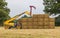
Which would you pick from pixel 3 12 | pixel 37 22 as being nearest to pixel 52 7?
pixel 3 12

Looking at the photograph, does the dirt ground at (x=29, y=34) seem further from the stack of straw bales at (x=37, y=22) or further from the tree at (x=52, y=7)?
the tree at (x=52, y=7)

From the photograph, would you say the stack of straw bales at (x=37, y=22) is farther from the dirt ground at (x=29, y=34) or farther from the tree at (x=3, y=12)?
the tree at (x=3, y=12)

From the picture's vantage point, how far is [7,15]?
45375 mm

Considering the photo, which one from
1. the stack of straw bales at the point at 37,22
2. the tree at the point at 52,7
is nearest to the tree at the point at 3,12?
the tree at the point at 52,7

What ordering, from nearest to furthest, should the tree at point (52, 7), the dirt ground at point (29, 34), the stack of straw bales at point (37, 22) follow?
the dirt ground at point (29, 34), the stack of straw bales at point (37, 22), the tree at point (52, 7)

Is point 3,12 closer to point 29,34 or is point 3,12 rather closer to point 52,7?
point 52,7

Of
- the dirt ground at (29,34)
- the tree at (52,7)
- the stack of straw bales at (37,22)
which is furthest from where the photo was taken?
the tree at (52,7)

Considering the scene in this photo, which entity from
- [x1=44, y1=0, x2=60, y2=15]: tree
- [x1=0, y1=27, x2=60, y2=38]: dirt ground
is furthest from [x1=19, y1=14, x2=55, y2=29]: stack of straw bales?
[x1=44, y1=0, x2=60, y2=15]: tree

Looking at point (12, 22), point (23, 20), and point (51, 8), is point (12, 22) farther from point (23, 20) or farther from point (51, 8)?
point (51, 8)

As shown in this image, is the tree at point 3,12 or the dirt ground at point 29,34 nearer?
the dirt ground at point 29,34

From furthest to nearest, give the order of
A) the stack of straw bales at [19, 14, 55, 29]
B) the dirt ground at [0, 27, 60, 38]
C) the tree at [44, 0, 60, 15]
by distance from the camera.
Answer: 1. the tree at [44, 0, 60, 15]
2. the stack of straw bales at [19, 14, 55, 29]
3. the dirt ground at [0, 27, 60, 38]

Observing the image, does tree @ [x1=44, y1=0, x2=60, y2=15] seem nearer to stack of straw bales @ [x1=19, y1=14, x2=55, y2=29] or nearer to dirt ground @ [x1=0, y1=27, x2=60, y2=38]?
stack of straw bales @ [x1=19, y1=14, x2=55, y2=29]

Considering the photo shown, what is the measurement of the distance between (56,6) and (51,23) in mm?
15842

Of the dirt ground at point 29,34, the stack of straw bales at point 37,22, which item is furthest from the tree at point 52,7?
the dirt ground at point 29,34
